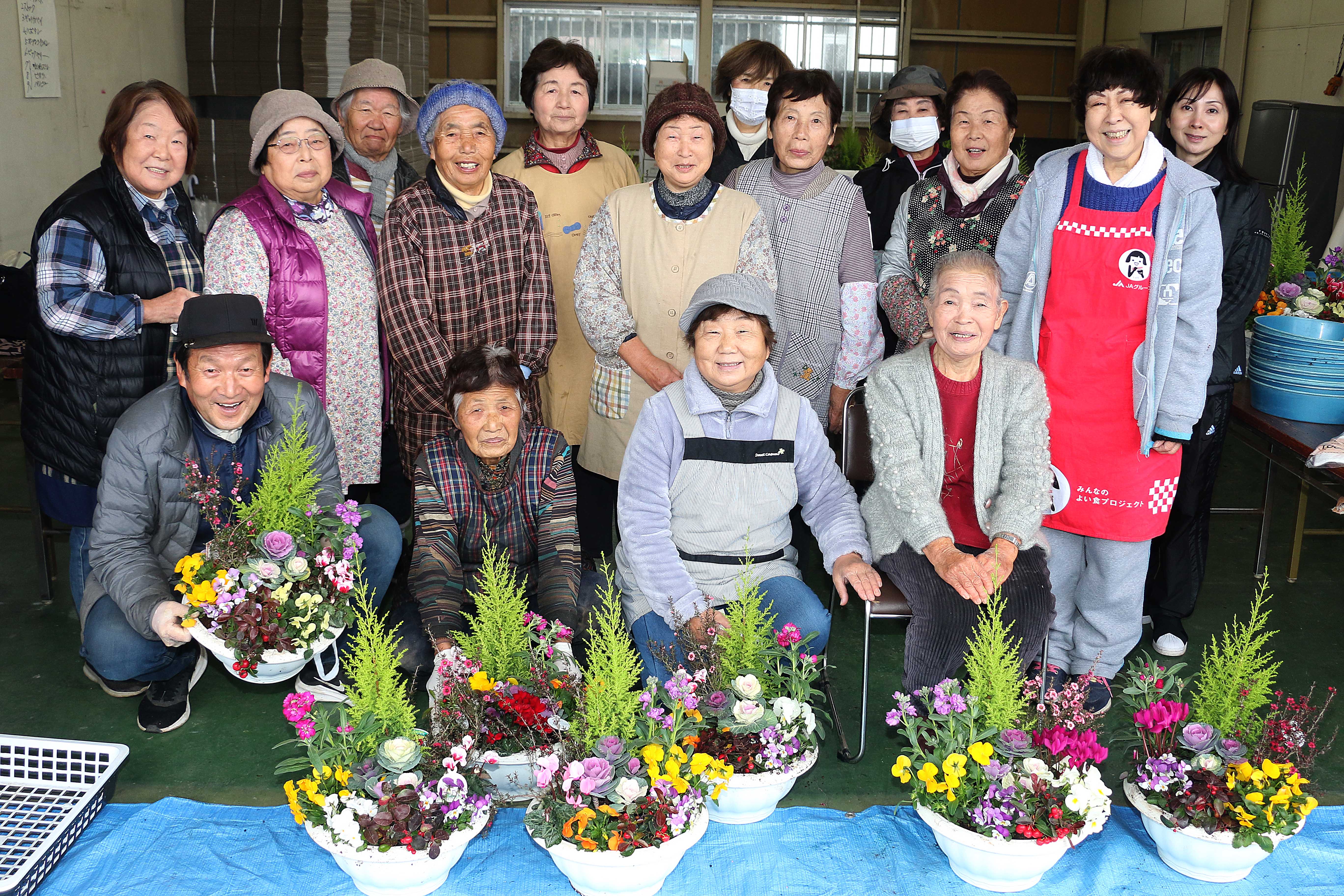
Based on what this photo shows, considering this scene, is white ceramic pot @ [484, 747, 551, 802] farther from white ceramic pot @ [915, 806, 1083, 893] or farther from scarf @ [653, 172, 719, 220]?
scarf @ [653, 172, 719, 220]

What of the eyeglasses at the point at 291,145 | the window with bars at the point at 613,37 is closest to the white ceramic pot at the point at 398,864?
the eyeglasses at the point at 291,145

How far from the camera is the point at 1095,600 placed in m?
3.01

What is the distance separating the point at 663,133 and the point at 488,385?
910 millimetres

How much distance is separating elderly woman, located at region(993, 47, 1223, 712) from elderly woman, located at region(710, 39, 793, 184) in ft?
3.65

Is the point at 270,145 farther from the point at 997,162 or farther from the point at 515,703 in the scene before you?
the point at 997,162

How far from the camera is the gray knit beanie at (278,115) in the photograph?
3043 millimetres

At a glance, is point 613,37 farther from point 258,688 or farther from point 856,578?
point 856,578

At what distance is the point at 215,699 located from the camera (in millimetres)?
3084

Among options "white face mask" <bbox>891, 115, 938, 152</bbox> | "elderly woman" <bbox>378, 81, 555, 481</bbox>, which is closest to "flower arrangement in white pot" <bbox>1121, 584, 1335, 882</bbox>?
"elderly woman" <bbox>378, 81, 555, 481</bbox>

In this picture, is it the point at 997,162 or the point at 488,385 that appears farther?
the point at 997,162

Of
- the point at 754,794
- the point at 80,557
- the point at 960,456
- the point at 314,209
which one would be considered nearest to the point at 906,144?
the point at 960,456

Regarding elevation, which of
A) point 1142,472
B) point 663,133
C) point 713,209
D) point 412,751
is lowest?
point 412,751

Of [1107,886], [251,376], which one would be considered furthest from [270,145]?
[1107,886]

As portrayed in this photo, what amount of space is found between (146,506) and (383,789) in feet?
3.95
